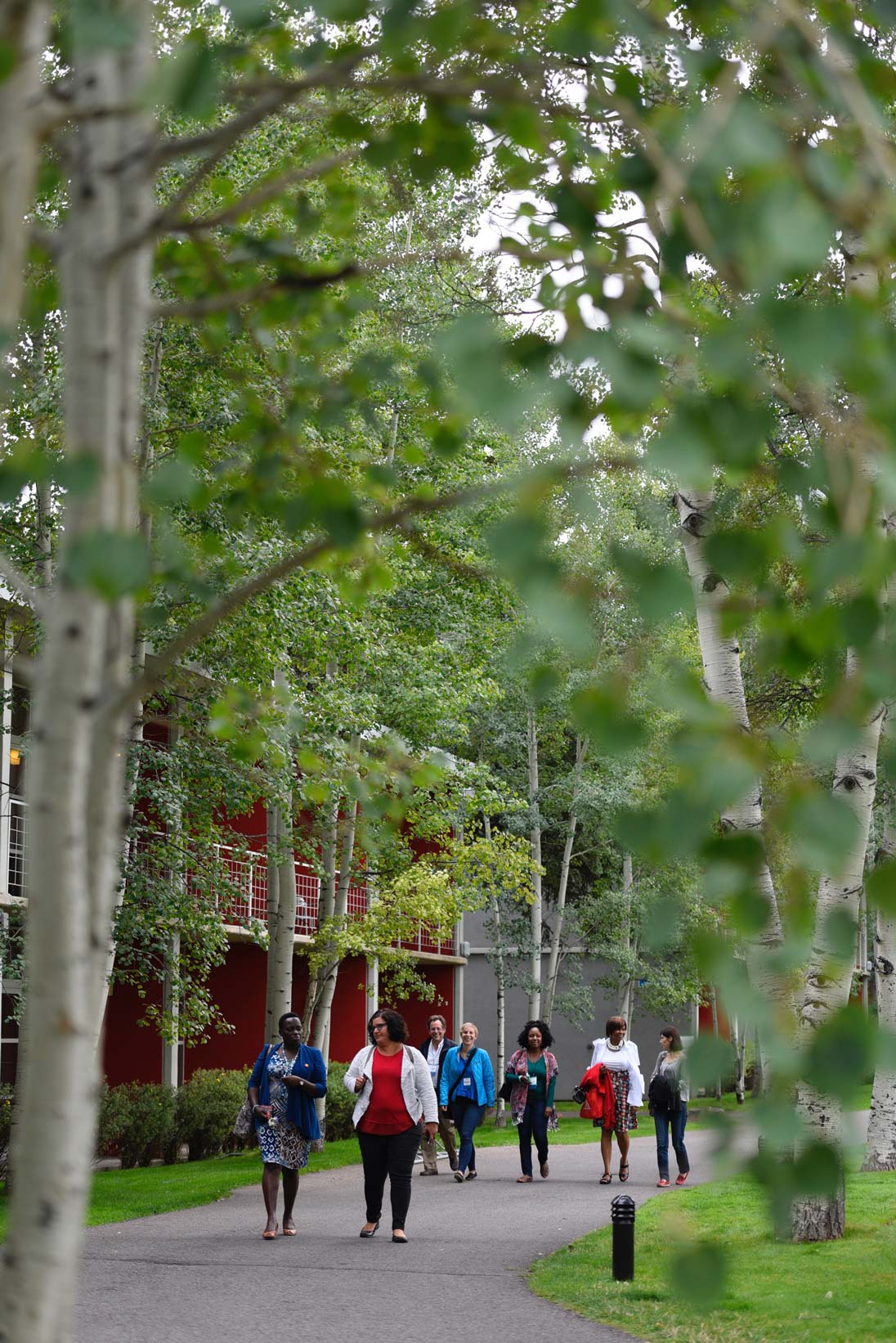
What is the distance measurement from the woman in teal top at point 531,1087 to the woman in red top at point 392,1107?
476cm

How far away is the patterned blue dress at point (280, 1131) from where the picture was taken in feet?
39.0

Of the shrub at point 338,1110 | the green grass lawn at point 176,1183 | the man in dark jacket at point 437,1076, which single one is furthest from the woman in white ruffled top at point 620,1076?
the shrub at point 338,1110

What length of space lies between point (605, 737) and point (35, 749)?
2.80 feet

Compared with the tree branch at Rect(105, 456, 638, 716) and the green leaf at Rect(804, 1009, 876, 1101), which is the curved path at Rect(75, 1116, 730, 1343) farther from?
the green leaf at Rect(804, 1009, 876, 1101)

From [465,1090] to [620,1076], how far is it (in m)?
2.21

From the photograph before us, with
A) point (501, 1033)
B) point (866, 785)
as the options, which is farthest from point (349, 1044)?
point (866, 785)

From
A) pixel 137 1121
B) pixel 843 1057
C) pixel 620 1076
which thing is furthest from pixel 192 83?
pixel 137 1121

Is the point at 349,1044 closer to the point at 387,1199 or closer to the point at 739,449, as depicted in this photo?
the point at 387,1199

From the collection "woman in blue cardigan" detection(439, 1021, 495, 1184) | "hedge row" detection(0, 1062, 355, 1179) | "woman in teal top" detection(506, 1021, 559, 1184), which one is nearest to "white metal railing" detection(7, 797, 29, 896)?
"hedge row" detection(0, 1062, 355, 1179)

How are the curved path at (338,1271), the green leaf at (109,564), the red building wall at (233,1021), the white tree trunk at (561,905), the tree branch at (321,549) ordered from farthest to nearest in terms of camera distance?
the white tree trunk at (561,905)
the red building wall at (233,1021)
the curved path at (338,1271)
the tree branch at (321,549)
the green leaf at (109,564)

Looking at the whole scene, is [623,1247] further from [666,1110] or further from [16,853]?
[16,853]

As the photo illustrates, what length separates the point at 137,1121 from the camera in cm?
1923

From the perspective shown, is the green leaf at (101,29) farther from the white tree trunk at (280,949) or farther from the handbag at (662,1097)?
the white tree trunk at (280,949)

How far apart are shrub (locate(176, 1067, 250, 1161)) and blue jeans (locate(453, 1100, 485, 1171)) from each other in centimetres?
401
